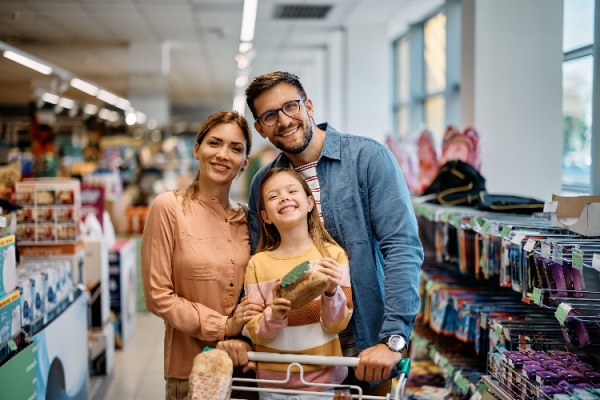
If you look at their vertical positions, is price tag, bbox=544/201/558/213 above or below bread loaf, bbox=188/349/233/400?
above

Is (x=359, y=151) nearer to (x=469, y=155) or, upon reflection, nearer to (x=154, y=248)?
(x=154, y=248)

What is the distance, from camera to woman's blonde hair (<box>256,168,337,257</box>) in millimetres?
2344

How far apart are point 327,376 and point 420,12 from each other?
319 inches

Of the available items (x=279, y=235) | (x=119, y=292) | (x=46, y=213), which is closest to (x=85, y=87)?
(x=119, y=292)

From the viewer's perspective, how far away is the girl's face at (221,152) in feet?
8.15

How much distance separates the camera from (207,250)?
8.11 feet

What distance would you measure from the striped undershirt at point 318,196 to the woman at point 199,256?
0.25m

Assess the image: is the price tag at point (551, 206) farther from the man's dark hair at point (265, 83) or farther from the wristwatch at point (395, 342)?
the man's dark hair at point (265, 83)

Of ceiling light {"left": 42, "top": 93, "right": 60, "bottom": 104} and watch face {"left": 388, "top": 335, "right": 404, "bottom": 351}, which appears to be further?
ceiling light {"left": 42, "top": 93, "right": 60, "bottom": 104}

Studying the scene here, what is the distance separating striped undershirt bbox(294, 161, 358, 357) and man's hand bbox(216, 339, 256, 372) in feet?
1.22

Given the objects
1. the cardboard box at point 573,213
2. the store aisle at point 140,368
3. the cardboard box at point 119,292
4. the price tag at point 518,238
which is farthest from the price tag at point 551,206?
the cardboard box at point 119,292

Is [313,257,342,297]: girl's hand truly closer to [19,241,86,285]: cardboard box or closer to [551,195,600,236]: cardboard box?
[551,195,600,236]: cardboard box

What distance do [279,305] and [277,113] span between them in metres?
0.71

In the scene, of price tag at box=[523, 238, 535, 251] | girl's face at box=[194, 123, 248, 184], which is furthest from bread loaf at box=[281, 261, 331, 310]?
price tag at box=[523, 238, 535, 251]
